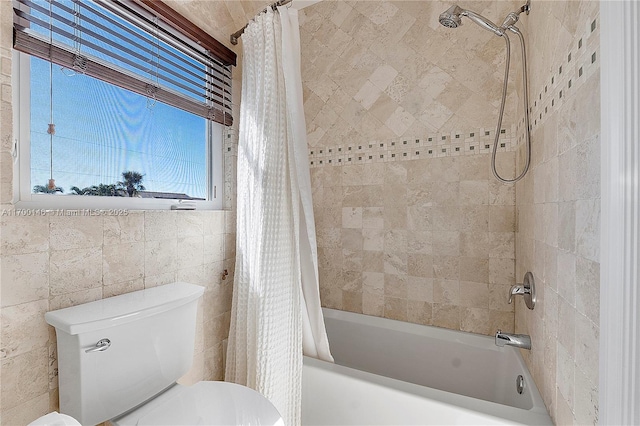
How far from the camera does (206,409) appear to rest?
40.9 inches

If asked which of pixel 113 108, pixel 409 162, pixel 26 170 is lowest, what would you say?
pixel 26 170

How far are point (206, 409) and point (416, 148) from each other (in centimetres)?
166

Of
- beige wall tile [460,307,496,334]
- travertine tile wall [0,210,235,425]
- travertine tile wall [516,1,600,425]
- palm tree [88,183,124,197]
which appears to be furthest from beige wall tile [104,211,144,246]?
beige wall tile [460,307,496,334]

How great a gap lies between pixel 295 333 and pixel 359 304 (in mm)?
721

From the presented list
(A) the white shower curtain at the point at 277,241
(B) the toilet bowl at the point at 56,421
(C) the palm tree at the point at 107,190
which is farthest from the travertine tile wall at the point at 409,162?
(B) the toilet bowl at the point at 56,421

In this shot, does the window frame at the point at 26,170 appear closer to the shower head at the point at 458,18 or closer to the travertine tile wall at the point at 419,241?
the travertine tile wall at the point at 419,241

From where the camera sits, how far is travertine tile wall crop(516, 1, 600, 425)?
70 centimetres

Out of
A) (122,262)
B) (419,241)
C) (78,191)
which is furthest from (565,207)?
(78,191)

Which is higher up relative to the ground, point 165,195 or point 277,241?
point 165,195

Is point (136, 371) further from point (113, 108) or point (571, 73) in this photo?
point (571, 73)

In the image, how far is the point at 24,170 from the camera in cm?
99

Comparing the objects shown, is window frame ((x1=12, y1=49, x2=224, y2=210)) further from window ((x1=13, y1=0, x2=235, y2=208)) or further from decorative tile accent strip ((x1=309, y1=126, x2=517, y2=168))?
decorative tile accent strip ((x1=309, y1=126, x2=517, y2=168))

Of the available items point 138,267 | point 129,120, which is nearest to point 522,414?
point 138,267

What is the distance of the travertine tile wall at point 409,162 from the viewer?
167 cm
